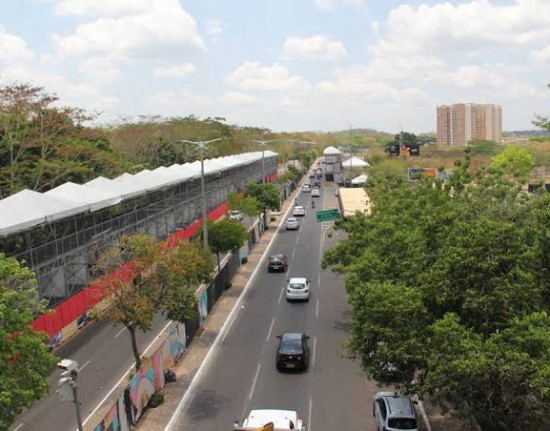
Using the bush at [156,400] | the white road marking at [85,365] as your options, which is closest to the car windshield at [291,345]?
the bush at [156,400]

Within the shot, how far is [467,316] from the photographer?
579 inches

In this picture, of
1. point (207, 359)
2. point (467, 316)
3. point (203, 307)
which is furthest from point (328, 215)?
point (467, 316)

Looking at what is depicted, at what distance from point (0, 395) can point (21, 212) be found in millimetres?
13556

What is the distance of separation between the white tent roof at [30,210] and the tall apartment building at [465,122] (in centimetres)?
17325

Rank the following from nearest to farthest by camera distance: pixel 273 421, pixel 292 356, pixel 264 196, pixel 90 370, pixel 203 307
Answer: pixel 273 421
pixel 292 356
pixel 90 370
pixel 203 307
pixel 264 196

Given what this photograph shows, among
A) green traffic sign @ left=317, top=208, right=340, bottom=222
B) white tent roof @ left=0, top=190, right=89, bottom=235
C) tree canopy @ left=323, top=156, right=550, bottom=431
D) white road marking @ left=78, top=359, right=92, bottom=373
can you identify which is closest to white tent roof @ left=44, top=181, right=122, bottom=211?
white tent roof @ left=0, top=190, right=89, bottom=235

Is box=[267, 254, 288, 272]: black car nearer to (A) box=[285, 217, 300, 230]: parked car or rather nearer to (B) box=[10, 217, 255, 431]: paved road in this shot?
(B) box=[10, 217, 255, 431]: paved road

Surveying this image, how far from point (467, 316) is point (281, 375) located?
963cm

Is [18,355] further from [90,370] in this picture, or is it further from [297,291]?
[297,291]

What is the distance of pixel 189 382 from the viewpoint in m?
21.8

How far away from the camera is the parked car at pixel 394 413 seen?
1669cm

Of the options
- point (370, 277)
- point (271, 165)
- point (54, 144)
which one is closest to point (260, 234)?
point (54, 144)

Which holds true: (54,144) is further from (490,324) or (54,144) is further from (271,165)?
(271,165)

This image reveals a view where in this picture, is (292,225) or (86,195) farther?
(292,225)
